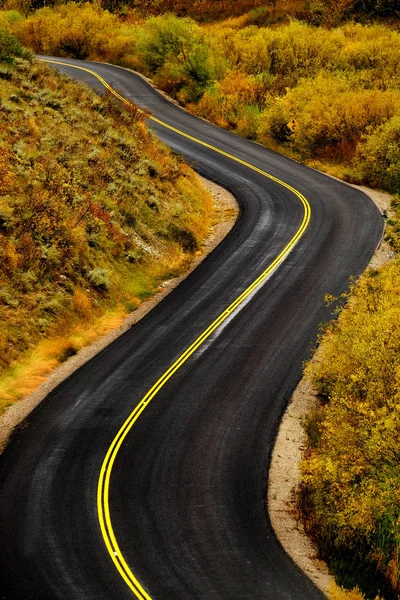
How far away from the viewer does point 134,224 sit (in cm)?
2827

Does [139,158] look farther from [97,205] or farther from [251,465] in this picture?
[251,465]

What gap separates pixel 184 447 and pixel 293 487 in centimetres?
273

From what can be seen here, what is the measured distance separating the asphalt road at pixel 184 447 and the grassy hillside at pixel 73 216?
4.75 ft

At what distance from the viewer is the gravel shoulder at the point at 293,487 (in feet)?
42.5

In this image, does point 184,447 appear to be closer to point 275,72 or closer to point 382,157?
point 382,157

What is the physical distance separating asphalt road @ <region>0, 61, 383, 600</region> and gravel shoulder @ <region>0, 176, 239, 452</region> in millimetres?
317

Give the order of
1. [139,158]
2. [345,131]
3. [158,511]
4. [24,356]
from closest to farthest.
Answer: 1. [158,511]
2. [24,356]
3. [139,158]
4. [345,131]

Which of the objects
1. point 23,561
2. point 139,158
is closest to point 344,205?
point 139,158

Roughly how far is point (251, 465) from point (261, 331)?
21.5 feet

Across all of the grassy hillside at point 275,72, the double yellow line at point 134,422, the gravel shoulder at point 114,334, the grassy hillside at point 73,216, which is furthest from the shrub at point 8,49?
the double yellow line at point 134,422

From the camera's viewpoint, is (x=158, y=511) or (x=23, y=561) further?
(x=158, y=511)

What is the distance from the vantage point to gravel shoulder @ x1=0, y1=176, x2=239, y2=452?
1797 centimetres

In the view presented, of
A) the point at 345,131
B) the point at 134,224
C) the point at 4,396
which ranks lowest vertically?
the point at 4,396

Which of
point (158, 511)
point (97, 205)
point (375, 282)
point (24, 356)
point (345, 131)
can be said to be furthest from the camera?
point (345, 131)
